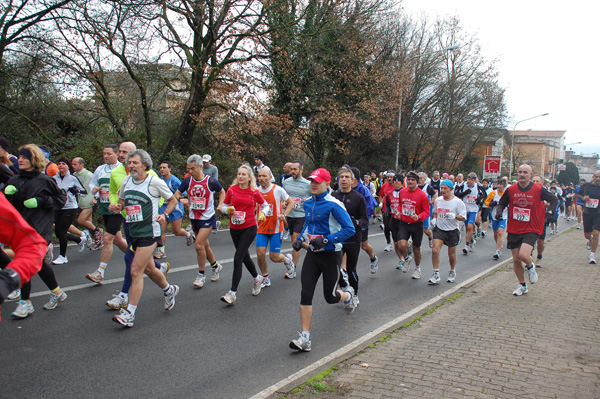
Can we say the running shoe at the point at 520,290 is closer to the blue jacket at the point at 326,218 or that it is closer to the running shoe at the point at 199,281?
the blue jacket at the point at 326,218

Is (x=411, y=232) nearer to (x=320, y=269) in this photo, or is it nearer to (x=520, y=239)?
(x=520, y=239)

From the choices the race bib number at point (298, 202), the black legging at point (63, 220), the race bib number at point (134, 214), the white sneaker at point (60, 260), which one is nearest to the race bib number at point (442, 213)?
the race bib number at point (298, 202)

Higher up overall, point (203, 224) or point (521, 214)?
point (521, 214)

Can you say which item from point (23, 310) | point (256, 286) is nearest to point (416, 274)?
point (256, 286)

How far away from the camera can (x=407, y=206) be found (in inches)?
342

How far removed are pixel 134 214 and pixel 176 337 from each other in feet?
4.73

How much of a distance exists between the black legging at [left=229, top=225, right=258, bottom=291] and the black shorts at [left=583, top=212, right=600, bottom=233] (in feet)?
28.5

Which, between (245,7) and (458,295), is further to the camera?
(245,7)

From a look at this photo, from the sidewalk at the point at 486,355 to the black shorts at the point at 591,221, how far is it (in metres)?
4.38

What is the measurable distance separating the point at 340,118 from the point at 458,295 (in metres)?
15.2

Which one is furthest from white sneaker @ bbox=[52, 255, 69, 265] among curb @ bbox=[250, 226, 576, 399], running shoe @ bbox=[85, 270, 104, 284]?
curb @ bbox=[250, 226, 576, 399]

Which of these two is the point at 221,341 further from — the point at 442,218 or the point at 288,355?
the point at 442,218

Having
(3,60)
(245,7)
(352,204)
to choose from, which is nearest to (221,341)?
(352,204)

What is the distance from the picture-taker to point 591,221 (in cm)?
1140
